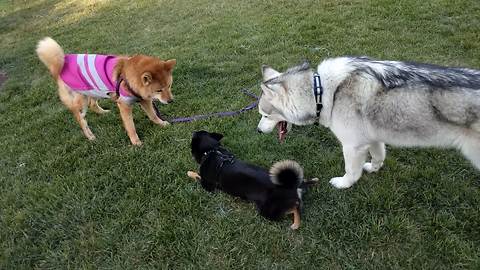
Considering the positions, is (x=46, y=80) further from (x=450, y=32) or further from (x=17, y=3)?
(x=17, y=3)

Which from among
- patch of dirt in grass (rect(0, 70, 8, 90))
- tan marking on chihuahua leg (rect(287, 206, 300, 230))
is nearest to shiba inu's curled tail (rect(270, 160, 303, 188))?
tan marking on chihuahua leg (rect(287, 206, 300, 230))

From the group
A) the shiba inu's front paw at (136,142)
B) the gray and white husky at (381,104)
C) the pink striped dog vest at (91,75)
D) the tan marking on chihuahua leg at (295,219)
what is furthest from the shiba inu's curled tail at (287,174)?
the pink striped dog vest at (91,75)

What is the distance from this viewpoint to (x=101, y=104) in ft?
18.3

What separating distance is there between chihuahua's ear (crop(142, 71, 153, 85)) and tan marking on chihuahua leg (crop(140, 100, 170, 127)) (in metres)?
0.42

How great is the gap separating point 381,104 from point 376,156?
2.70 ft

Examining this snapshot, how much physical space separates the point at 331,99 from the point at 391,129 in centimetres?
52

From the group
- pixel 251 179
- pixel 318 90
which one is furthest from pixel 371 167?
pixel 251 179

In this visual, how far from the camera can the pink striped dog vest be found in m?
4.31

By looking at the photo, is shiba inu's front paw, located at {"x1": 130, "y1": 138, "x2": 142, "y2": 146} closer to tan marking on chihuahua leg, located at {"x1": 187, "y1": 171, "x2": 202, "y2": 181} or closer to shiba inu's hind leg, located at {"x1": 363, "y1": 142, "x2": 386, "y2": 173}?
tan marking on chihuahua leg, located at {"x1": 187, "y1": 171, "x2": 202, "y2": 181}

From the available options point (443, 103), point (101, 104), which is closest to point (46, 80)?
point (101, 104)

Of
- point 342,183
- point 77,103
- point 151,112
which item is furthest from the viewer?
point 151,112

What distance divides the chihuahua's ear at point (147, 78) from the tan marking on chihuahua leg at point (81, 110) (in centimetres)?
104

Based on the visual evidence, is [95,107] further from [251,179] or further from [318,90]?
[318,90]

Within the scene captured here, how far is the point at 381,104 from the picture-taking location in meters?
2.76
